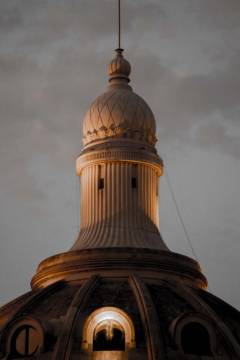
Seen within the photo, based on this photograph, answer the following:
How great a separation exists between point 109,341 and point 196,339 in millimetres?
6098

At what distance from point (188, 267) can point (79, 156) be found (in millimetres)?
13263

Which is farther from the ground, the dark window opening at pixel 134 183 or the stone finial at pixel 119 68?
the stone finial at pixel 119 68

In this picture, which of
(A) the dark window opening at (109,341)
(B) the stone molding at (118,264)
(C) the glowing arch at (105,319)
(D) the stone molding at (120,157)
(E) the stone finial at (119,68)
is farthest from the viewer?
(E) the stone finial at (119,68)

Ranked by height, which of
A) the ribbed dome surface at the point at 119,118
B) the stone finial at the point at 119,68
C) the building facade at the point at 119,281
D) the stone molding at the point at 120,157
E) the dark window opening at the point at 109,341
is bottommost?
the dark window opening at the point at 109,341

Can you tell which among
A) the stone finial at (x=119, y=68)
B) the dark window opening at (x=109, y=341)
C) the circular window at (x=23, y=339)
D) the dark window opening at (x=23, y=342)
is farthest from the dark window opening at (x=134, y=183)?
the dark window opening at (x=23, y=342)

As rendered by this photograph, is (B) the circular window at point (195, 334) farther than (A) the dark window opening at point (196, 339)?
No

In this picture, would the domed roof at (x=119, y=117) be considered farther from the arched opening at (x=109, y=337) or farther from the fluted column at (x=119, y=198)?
the arched opening at (x=109, y=337)

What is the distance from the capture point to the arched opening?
82000 mm

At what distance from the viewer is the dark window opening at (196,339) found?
82.4 meters

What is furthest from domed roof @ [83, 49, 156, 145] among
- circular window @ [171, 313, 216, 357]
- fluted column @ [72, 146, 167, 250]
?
circular window @ [171, 313, 216, 357]

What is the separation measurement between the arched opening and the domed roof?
18.5 metres

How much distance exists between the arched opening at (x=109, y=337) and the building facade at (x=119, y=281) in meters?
0.07

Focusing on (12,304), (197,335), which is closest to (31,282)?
(12,304)

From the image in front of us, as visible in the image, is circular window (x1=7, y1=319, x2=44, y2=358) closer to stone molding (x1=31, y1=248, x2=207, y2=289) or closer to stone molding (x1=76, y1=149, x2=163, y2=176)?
stone molding (x1=31, y1=248, x2=207, y2=289)
